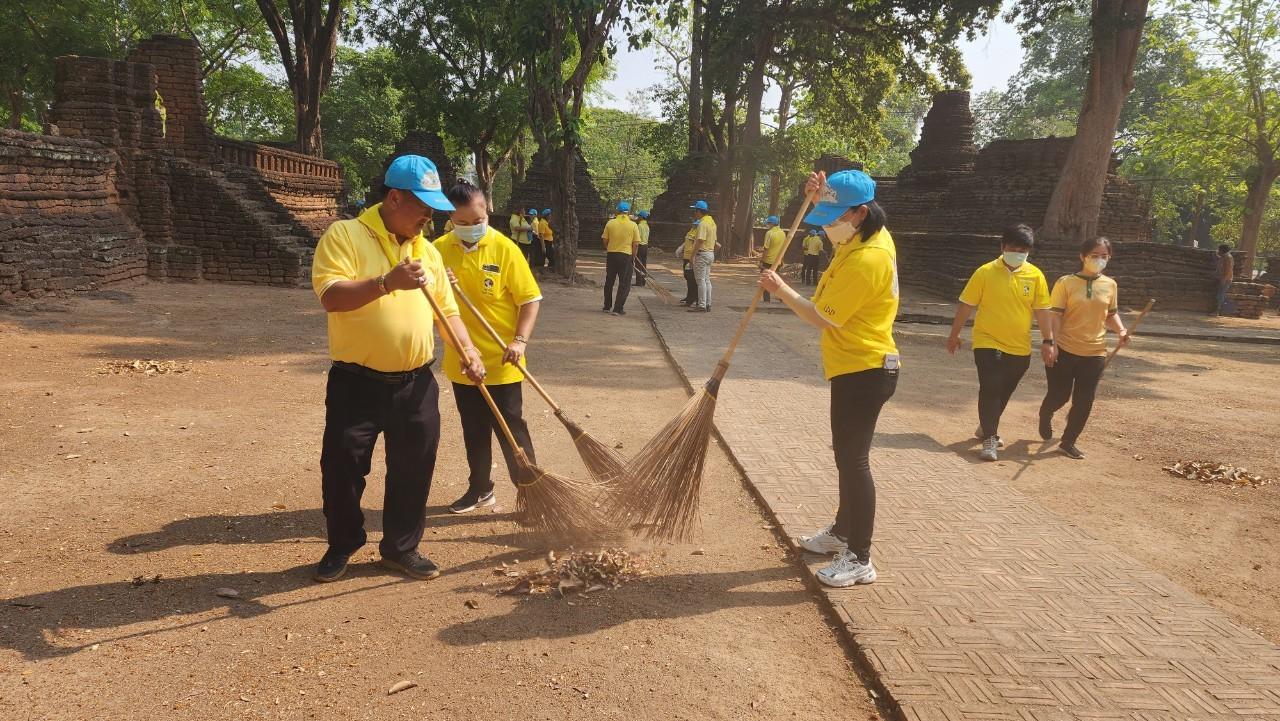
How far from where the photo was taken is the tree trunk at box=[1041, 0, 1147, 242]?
1535cm

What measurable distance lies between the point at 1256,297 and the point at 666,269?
13.9 meters

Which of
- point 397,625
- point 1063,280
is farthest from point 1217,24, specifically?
point 397,625

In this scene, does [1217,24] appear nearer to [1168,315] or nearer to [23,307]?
[1168,315]

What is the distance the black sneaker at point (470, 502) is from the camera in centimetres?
421

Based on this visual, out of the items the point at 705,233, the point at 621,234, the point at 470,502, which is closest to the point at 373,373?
the point at 470,502

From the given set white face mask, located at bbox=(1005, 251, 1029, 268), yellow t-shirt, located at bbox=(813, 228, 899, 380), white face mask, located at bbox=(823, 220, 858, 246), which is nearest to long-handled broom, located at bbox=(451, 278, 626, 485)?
yellow t-shirt, located at bbox=(813, 228, 899, 380)

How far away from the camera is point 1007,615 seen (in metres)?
3.18

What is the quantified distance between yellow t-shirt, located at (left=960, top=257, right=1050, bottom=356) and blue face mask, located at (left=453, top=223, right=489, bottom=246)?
3428 mm

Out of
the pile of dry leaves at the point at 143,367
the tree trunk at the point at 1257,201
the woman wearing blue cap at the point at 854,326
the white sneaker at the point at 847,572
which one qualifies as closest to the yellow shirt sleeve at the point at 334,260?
the woman wearing blue cap at the point at 854,326

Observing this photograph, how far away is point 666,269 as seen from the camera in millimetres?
23031

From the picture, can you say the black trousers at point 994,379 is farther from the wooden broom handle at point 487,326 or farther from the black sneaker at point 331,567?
the black sneaker at point 331,567

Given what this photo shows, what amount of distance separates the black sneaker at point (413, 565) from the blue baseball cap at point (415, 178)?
58.7 inches

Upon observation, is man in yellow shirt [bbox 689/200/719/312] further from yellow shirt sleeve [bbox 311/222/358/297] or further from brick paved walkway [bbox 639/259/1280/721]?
yellow shirt sleeve [bbox 311/222/358/297]

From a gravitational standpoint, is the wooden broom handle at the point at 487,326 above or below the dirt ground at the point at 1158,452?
above
